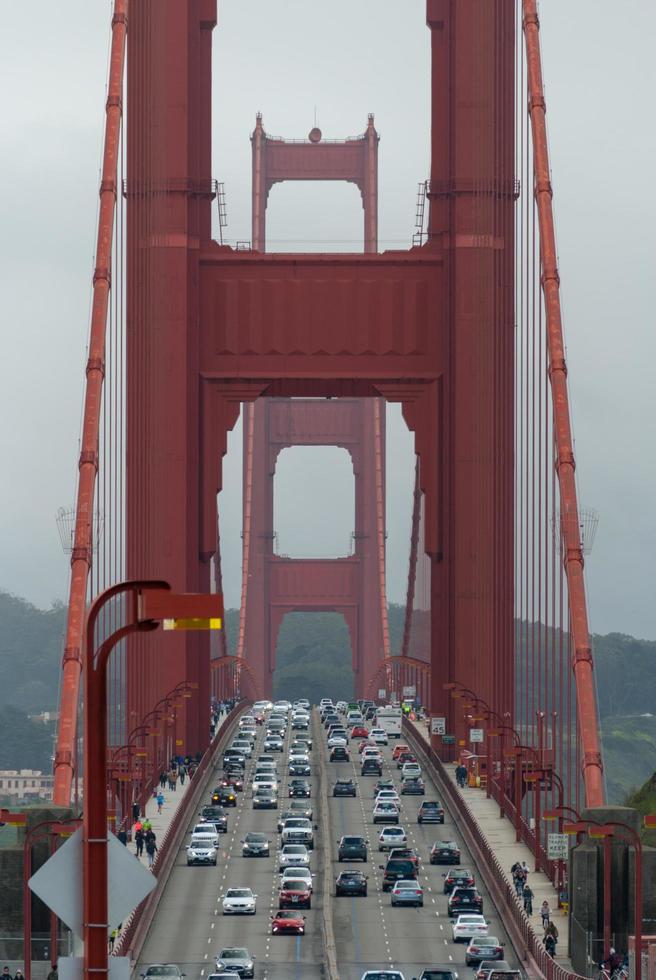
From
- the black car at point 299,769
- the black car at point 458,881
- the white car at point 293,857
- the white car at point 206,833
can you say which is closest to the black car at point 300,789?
the black car at point 299,769

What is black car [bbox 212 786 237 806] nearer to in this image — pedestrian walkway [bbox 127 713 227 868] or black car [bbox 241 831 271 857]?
pedestrian walkway [bbox 127 713 227 868]

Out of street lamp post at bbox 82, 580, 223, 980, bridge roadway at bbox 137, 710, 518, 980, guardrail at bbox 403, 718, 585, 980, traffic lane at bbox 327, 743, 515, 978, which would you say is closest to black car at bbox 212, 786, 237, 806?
bridge roadway at bbox 137, 710, 518, 980

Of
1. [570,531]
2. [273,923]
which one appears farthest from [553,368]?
[273,923]

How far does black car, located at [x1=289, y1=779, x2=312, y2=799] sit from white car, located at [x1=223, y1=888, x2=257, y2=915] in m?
21.6

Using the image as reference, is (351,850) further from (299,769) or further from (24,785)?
A: (24,785)

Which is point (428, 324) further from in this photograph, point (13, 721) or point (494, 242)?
point (13, 721)

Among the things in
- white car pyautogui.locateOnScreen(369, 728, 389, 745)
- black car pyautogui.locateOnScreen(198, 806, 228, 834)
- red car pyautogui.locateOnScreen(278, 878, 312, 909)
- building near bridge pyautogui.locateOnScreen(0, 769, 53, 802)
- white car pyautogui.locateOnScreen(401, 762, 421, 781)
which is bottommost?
red car pyautogui.locateOnScreen(278, 878, 312, 909)

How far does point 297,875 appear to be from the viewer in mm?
53125

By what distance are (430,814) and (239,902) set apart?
15.9m

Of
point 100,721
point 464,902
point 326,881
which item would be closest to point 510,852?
point 326,881

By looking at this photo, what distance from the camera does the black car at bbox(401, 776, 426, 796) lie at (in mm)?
72875

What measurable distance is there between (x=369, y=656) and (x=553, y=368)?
83.3 m

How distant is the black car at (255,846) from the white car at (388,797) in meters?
7.90

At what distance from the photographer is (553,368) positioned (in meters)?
60.9
